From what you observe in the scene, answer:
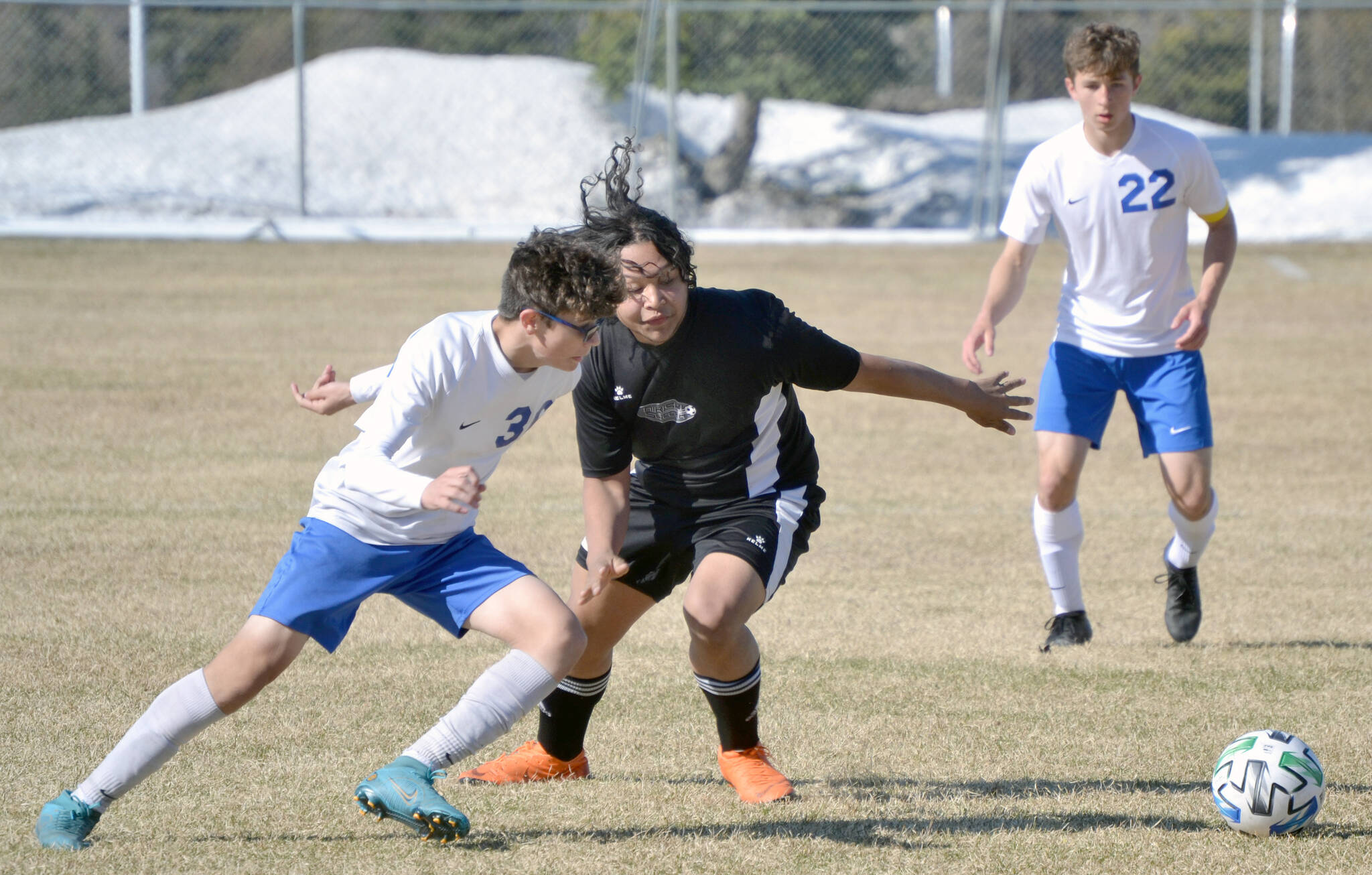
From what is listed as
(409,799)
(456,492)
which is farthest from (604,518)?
(409,799)

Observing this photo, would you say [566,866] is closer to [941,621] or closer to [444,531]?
[444,531]

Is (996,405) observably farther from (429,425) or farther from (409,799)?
(409,799)

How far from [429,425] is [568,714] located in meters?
0.99

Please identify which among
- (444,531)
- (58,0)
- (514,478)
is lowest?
(514,478)

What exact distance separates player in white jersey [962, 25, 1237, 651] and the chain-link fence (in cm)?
1054

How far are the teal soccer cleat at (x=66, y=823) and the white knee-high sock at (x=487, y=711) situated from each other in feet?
2.43

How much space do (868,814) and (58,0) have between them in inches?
594

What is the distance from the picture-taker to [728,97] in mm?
20969

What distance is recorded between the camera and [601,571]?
350 centimetres

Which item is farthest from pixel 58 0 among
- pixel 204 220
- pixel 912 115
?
pixel 912 115

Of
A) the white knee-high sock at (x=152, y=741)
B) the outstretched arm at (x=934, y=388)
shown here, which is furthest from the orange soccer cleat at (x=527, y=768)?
the outstretched arm at (x=934, y=388)

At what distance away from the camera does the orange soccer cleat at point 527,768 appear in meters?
3.80

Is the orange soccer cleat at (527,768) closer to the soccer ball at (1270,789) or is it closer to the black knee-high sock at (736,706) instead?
the black knee-high sock at (736,706)

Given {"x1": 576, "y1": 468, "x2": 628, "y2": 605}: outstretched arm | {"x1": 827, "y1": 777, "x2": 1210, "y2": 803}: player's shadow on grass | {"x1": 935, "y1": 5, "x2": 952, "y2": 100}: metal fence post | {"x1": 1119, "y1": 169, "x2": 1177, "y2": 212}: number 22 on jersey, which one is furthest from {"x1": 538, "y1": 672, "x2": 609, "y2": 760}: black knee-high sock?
{"x1": 935, "y1": 5, "x2": 952, "y2": 100}: metal fence post
